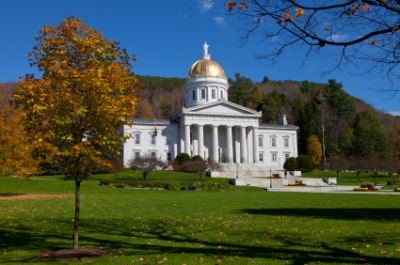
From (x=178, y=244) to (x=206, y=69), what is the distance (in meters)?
73.0

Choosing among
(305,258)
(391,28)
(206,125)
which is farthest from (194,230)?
(206,125)

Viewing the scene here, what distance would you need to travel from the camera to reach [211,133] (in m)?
81.8

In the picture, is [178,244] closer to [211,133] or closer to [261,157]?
[211,133]

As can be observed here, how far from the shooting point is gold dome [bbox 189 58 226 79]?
82750mm

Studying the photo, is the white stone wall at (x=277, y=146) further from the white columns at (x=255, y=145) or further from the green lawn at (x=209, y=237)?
the green lawn at (x=209, y=237)

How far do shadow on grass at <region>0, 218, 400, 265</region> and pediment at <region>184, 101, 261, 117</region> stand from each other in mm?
62493

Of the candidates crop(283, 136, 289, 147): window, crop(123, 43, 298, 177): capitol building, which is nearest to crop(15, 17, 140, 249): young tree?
crop(123, 43, 298, 177): capitol building

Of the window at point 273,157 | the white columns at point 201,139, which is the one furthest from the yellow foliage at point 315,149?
the white columns at point 201,139

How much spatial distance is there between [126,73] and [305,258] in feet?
19.9

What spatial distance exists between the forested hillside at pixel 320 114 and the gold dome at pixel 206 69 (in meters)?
17.8

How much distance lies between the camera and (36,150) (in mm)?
10625

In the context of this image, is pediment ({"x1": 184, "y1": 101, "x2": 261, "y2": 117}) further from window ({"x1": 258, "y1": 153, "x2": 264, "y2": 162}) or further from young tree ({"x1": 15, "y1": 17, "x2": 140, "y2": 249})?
young tree ({"x1": 15, "y1": 17, "x2": 140, "y2": 249})

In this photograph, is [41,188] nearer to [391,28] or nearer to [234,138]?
[391,28]

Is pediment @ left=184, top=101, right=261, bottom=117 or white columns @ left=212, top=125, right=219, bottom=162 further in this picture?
white columns @ left=212, top=125, right=219, bottom=162
